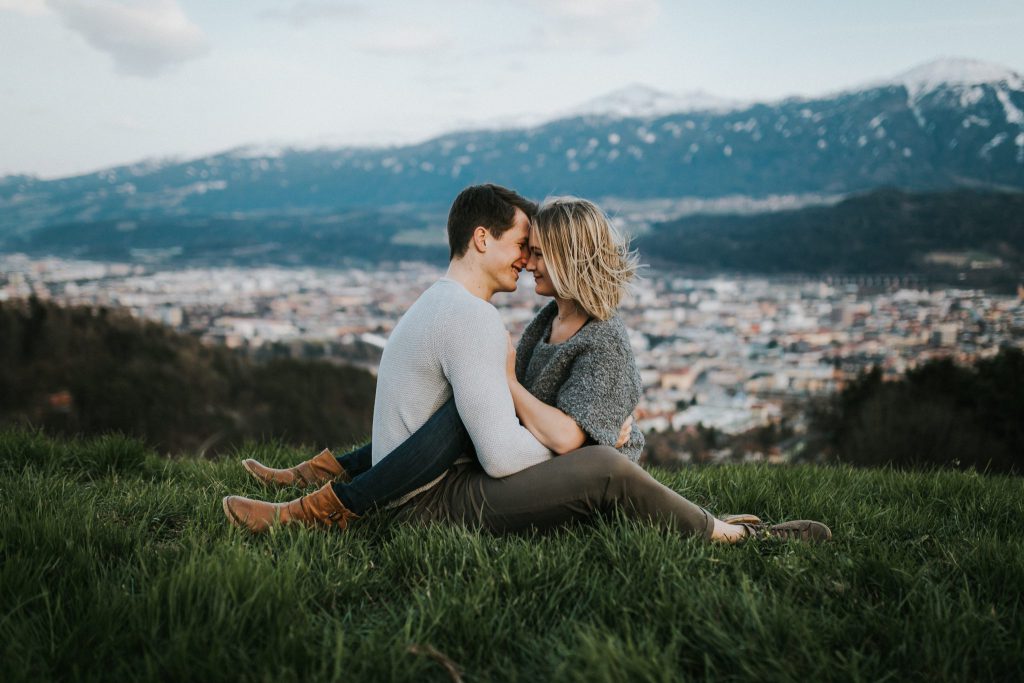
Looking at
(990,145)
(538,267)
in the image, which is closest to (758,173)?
(990,145)

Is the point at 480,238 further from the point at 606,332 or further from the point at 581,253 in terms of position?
the point at 606,332

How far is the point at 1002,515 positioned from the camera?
3.41 metres

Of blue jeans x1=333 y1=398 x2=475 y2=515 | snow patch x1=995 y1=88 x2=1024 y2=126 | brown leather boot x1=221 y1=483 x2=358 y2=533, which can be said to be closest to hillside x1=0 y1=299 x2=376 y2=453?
brown leather boot x1=221 y1=483 x2=358 y2=533

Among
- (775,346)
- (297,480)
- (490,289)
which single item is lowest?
(775,346)

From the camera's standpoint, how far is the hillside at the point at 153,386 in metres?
18.0

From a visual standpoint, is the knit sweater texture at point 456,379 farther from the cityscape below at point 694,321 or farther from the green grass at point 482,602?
the cityscape below at point 694,321

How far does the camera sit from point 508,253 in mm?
3322

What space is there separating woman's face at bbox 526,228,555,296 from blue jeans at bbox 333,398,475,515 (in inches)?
31.8

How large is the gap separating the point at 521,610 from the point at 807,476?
110 inches

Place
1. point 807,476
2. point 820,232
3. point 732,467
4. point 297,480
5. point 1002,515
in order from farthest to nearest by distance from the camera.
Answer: point 820,232 < point 732,467 < point 807,476 < point 297,480 < point 1002,515

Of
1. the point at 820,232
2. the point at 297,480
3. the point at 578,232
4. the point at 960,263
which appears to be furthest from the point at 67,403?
the point at 820,232

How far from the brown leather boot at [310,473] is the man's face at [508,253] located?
1.34 meters

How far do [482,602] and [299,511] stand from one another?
1082mm

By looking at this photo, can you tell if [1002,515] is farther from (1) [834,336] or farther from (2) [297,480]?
(1) [834,336]
